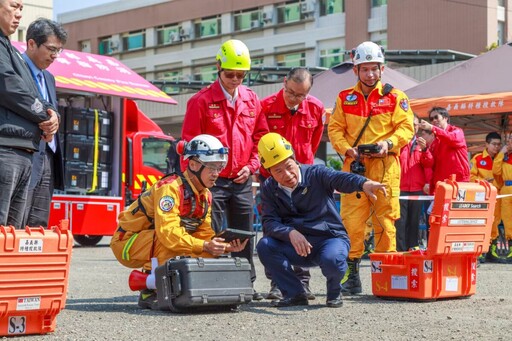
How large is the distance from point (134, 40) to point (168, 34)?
3.34 meters

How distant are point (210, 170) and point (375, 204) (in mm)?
1757

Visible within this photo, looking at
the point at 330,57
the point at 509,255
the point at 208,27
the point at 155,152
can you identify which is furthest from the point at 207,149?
the point at 208,27

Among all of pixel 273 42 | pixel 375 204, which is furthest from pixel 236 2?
pixel 375 204

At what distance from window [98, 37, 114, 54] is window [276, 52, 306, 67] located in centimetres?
1540

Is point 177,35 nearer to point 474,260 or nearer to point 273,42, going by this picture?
point 273,42

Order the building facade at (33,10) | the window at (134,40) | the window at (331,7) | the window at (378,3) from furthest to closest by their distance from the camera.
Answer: the window at (134,40) → the window at (331,7) → the window at (378,3) → the building facade at (33,10)

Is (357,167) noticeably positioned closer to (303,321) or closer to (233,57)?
(233,57)

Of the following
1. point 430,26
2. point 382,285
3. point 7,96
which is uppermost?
point 430,26

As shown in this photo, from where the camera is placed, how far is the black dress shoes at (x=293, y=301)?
748 centimetres

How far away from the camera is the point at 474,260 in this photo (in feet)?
26.8

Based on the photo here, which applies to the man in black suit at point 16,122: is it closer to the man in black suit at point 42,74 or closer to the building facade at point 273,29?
the man in black suit at point 42,74

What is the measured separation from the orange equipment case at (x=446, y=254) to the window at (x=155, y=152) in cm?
1154

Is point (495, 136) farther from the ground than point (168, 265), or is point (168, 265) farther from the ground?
point (495, 136)

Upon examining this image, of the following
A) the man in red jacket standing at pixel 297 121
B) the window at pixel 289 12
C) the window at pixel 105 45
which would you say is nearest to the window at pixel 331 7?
the window at pixel 289 12
